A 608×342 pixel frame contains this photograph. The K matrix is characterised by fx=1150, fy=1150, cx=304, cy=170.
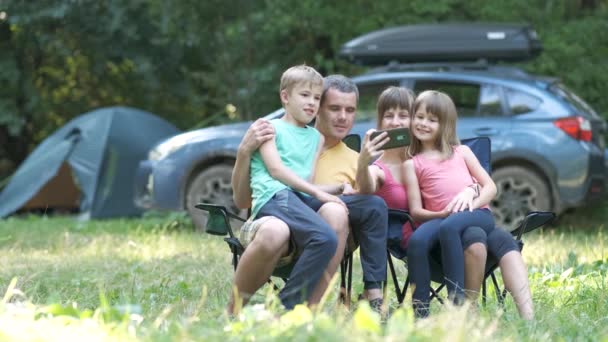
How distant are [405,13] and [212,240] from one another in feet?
17.7

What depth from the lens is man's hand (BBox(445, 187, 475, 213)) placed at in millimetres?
4871

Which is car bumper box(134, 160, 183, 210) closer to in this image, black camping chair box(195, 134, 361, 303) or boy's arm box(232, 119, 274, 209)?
black camping chair box(195, 134, 361, 303)

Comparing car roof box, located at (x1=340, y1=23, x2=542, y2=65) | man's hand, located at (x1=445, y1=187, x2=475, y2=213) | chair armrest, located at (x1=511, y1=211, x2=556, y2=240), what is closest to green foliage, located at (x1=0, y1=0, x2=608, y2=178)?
car roof box, located at (x1=340, y1=23, x2=542, y2=65)

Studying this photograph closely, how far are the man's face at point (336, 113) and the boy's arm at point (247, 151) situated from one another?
0.31 m

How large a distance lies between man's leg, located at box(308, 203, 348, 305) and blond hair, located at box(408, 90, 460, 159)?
72 centimetres

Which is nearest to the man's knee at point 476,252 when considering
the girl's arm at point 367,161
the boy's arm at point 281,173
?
the girl's arm at point 367,161

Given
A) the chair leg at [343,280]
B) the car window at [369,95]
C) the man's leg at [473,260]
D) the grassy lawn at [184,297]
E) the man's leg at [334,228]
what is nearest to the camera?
the grassy lawn at [184,297]

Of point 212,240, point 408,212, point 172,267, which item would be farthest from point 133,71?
point 408,212

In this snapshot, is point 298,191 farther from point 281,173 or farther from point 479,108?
point 479,108

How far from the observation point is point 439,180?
5020mm

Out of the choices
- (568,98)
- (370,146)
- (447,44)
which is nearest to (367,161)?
(370,146)

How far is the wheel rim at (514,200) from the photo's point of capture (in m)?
9.55

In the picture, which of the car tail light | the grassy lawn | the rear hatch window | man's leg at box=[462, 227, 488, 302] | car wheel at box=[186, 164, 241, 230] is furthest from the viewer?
car wheel at box=[186, 164, 241, 230]

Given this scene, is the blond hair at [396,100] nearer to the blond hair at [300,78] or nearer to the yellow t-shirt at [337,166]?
the yellow t-shirt at [337,166]
